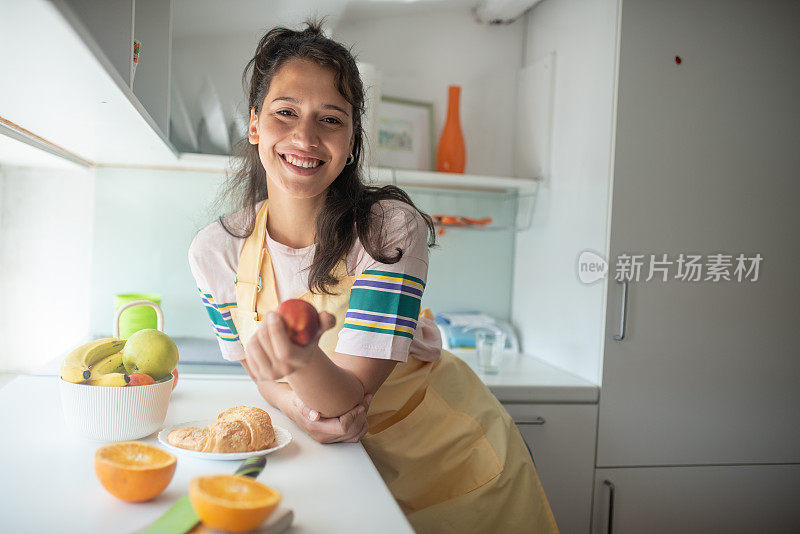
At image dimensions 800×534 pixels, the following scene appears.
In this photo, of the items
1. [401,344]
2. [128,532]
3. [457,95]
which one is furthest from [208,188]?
[128,532]

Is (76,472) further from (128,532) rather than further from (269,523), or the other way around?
(269,523)

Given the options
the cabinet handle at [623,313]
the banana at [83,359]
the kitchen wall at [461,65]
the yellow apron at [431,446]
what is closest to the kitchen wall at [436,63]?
the kitchen wall at [461,65]

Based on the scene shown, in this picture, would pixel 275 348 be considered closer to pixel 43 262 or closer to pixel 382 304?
pixel 382 304

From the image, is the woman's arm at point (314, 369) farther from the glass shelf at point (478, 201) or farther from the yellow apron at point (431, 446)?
the glass shelf at point (478, 201)

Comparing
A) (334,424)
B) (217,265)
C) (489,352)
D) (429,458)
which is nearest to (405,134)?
(489,352)

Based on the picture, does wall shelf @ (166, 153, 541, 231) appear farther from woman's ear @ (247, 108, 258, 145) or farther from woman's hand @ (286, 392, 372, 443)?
woman's hand @ (286, 392, 372, 443)

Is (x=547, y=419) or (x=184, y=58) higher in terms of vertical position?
(x=184, y=58)

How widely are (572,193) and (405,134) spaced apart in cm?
62

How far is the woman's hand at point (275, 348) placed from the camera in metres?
0.62

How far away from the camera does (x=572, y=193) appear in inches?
73.7

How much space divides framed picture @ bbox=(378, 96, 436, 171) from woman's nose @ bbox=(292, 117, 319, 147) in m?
1.14

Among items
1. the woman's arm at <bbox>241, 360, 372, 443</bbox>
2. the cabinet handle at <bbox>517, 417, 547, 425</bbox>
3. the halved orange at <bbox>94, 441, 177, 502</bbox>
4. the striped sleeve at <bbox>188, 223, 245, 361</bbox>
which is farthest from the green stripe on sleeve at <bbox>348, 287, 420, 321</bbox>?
A: the cabinet handle at <bbox>517, 417, 547, 425</bbox>

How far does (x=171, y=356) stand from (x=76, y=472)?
0.20m

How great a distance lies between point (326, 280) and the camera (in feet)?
3.26
